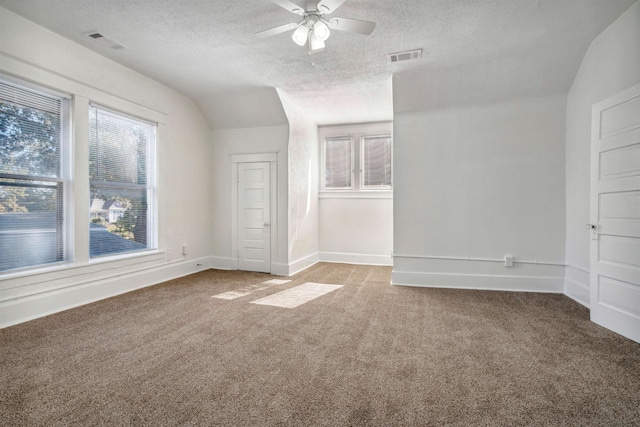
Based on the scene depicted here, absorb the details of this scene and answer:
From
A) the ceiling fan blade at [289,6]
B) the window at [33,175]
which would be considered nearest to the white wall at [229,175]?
the window at [33,175]

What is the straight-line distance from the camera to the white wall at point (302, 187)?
5363mm

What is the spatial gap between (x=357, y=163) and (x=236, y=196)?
2657 millimetres

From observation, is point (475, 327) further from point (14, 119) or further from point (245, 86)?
point (14, 119)

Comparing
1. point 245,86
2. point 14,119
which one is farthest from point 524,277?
point 14,119

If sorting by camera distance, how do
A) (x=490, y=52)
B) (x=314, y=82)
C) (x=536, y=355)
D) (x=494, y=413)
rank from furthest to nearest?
1. (x=314, y=82)
2. (x=490, y=52)
3. (x=536, y=355)
4. (x=494, y=413)

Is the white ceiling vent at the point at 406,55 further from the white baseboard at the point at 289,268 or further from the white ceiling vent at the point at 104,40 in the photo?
the white baseboard at the point at 289,268

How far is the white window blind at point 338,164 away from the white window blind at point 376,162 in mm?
308

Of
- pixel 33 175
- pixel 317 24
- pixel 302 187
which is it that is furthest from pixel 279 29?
pixel 302 187

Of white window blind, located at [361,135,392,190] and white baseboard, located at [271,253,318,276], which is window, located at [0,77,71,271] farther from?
white window blind, located at [361,135,392,190]

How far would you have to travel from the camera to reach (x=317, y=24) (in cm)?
267

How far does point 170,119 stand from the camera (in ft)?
16.0

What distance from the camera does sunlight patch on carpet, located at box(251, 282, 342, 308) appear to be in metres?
3.72

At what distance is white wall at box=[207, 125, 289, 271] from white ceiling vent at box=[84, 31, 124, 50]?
2.28 meters

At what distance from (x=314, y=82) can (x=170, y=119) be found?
7.84 feet
